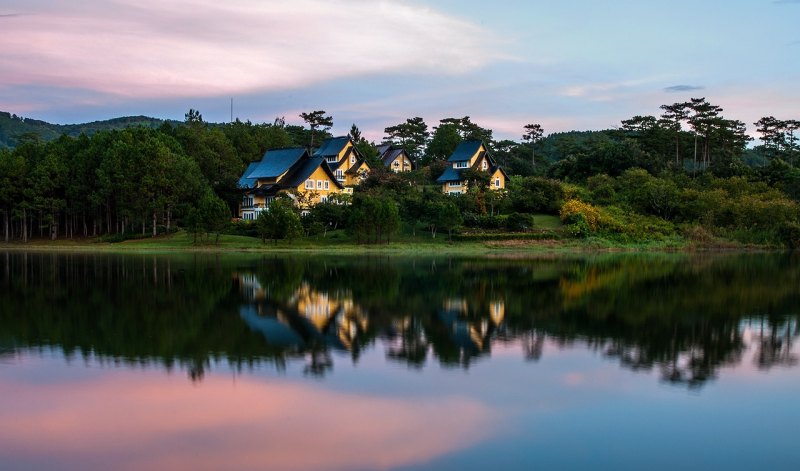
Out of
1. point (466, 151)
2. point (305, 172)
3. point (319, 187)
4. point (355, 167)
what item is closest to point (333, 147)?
point (355, 167)

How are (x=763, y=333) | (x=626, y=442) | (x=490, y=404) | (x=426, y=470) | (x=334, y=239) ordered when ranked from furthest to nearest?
1. (x=334, y=239)
2. (x=763, y=333)
3. (x=490, y=404)
4. (x=626, y=442)
5. (x=426, y=470)

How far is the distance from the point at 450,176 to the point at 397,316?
5718 centimetres

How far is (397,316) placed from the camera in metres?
20.4

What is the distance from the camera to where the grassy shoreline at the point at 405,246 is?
52.4 m

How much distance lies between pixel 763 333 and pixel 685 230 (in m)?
44.6

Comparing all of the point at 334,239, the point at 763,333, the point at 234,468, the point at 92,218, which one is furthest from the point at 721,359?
the point at 92,218

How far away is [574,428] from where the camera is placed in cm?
1038

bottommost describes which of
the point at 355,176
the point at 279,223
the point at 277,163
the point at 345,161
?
the point at 279,223

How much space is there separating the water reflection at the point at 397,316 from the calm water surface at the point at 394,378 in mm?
105

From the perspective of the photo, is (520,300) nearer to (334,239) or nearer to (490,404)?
(490,404)

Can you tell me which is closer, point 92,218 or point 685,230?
point 685,230

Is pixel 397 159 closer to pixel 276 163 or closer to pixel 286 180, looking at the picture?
pixel 276 163

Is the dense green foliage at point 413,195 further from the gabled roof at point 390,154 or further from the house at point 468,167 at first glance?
the gabled roof at point 390,154

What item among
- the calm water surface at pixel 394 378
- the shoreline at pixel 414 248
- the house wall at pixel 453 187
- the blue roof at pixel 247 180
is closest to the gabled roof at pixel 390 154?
the house wall at pixel 453 187
